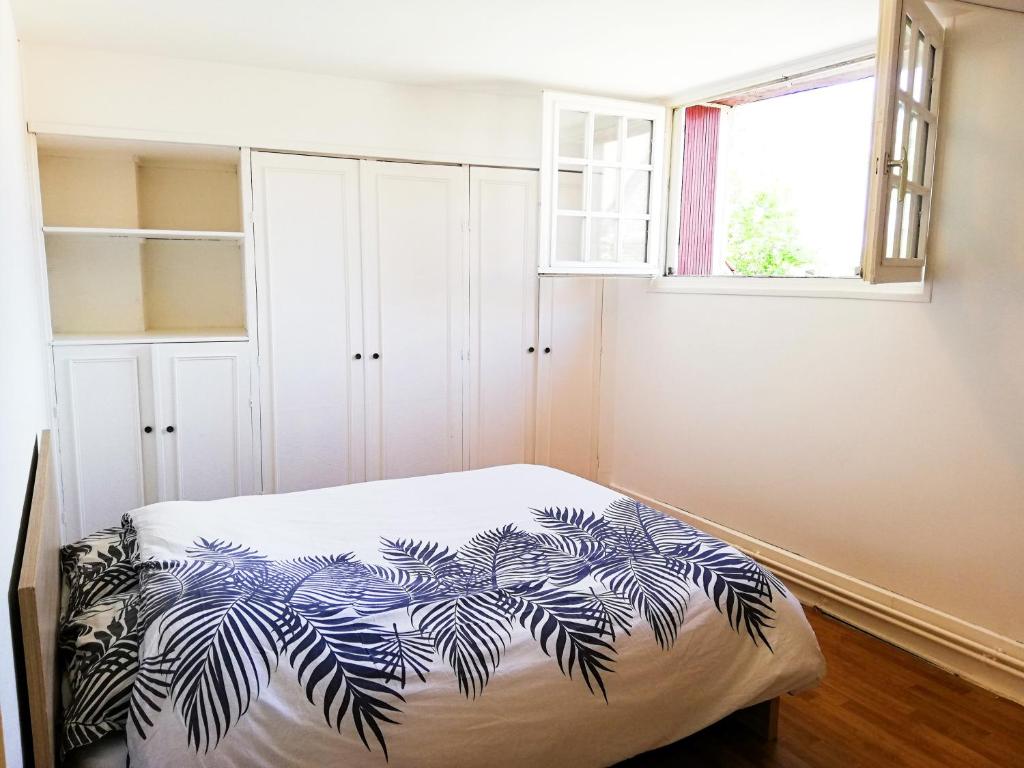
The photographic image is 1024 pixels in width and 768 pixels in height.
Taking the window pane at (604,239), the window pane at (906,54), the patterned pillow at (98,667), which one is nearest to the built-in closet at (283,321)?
the window pane at (604,239)

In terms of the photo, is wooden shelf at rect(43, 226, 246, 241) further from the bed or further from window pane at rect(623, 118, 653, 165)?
window pane at rect(623, 118, 653, 165)

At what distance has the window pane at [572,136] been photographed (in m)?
3.71

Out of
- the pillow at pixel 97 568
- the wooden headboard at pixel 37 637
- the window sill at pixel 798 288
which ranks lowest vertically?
the pillow at pixel 97 568

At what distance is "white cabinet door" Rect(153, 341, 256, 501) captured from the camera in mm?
3428

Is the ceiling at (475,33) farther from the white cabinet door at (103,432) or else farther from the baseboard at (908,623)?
the baseboard at (908,623)

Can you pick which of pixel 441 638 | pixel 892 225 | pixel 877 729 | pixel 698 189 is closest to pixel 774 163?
pixel 698 189

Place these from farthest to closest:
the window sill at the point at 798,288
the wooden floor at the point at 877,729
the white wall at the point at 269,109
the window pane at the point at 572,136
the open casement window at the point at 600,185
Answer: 1. the window pane at the point at 572,136
2. the open casement window at the point at 600,185
3. the white wall at the point at 269,109
4. the window sill at the point at 798,288
5. the wooden floor at the point at 877,729

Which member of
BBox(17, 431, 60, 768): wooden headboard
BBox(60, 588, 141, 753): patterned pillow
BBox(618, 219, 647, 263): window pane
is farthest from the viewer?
BBox(618, 219, 647, 263): window pane

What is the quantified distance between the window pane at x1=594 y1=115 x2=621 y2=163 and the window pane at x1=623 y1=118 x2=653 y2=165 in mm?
59

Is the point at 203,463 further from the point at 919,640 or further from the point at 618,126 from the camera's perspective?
the point at 919,640

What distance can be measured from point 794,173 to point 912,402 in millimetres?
A: 1978

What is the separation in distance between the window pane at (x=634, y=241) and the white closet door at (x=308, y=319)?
54.1 inches

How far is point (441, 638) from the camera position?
1.72m

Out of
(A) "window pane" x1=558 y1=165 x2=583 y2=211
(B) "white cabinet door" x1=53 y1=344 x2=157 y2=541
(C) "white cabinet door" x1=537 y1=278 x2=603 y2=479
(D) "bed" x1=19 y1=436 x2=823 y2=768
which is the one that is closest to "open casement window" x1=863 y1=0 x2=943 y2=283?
(D) "bed" x1=19 y1=436 x2=823 y2=768
